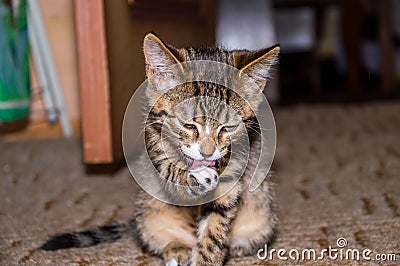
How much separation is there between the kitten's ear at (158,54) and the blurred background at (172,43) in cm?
37

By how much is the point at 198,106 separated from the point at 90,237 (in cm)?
44

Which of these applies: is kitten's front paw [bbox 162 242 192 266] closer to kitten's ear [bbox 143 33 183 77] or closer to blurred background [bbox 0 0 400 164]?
kitten's ear [bbox 143 33 183 77]

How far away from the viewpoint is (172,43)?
2141 millimetres

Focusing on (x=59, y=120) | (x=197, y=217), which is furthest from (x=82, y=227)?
(x=59, y=120)

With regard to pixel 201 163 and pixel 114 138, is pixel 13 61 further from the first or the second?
pixel 201 163

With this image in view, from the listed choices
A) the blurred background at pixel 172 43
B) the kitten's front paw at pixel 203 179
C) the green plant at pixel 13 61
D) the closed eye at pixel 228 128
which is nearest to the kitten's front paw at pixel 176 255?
the kitten's front paw at pixel 203 179

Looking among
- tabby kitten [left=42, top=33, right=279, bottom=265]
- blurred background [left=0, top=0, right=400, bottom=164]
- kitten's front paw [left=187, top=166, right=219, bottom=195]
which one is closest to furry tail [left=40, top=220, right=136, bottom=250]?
tabby kitten [left=42, top=33, right=279, bottom=265]

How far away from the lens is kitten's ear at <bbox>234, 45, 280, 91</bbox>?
1.13 metres

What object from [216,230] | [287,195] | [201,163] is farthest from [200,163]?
[287,195]

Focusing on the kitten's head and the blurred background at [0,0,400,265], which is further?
the blurred background at [0,0,400,265]

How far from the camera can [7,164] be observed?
2391 millimetres

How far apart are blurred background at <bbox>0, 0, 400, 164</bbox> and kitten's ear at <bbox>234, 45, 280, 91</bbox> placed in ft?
1.01

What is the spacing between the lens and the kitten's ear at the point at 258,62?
44.5 inches

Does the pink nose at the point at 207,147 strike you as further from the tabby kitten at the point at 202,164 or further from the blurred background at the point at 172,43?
the blurred background at the point at 172,43
